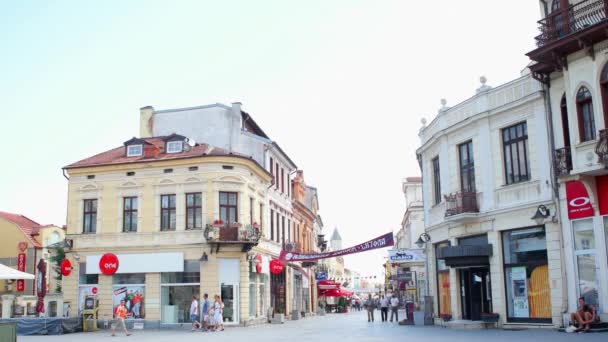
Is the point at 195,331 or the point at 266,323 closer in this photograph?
the point at 195,331

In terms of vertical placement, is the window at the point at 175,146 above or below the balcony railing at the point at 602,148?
above

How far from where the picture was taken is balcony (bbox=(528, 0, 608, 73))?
18781 mm

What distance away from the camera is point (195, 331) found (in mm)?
30141

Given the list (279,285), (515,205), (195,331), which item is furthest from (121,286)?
(515,205)

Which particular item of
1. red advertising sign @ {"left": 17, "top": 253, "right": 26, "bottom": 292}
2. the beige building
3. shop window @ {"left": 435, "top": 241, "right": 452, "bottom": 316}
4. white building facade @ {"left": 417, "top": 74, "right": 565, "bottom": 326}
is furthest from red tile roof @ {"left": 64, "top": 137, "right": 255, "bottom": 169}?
red advertising sign @ {"left": 17, "top": 253, "right": 26, "bottom": 292}

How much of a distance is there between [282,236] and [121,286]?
509 inches

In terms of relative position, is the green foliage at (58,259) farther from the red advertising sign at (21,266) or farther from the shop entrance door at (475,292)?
the shop entrance door at (475,292)

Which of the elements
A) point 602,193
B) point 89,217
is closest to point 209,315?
point 89,217

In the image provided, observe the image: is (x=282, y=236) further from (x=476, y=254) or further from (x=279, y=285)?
(x=476, y=254)

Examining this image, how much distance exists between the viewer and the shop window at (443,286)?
91.5ft

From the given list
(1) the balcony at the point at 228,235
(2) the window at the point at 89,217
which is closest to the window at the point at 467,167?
(1) the balcony at the point at 228,235

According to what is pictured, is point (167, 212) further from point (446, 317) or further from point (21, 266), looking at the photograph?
point (21, 266)

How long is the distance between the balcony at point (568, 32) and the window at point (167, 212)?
20388 mm

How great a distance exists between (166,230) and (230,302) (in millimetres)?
5121
